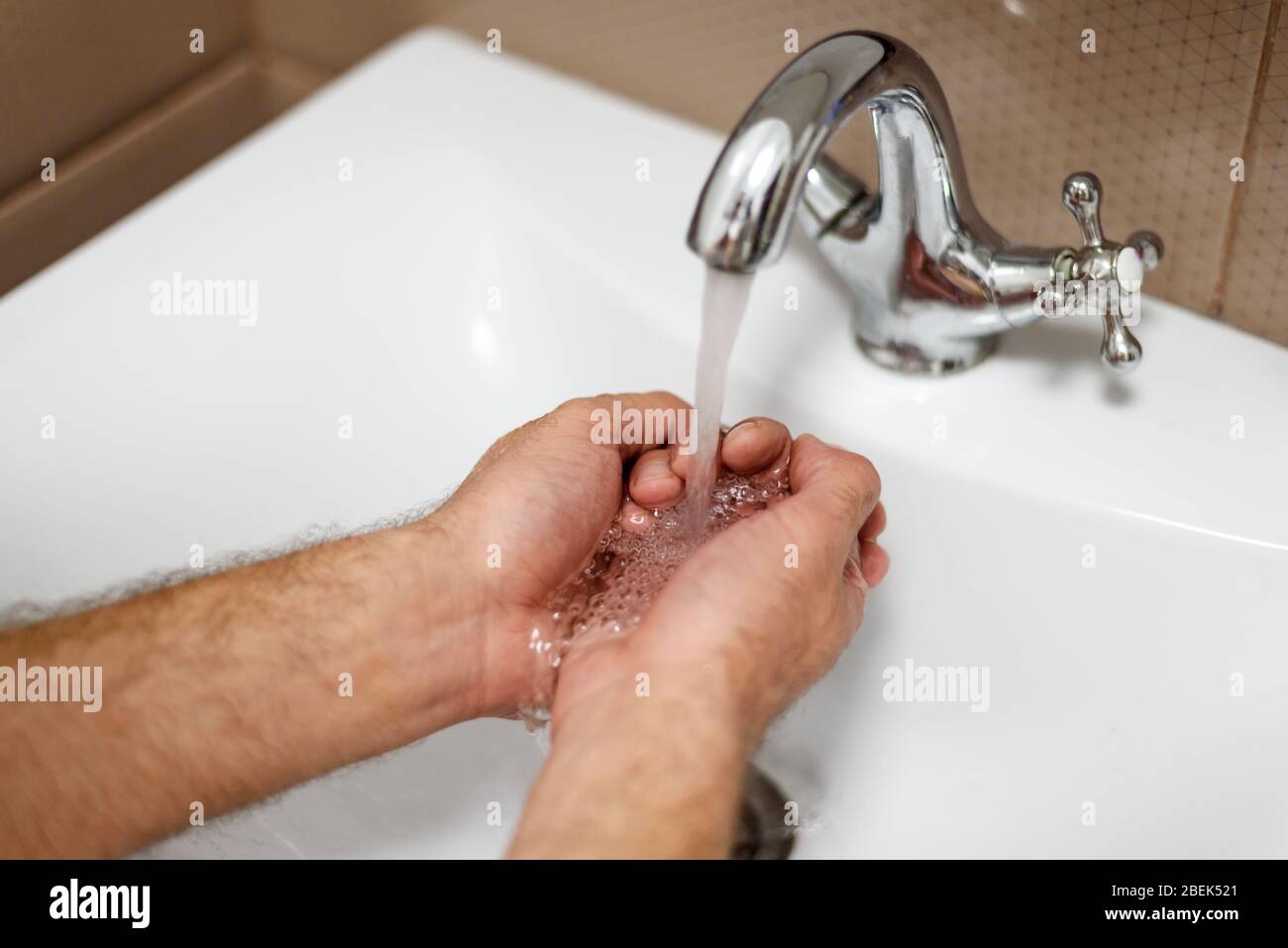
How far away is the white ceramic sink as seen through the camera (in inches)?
22.8

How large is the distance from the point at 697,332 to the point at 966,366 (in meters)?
0.14

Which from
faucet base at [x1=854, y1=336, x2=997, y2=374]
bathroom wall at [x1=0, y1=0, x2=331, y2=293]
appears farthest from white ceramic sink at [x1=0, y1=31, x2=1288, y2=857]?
bathroom wall at [x1=0, y1=0, x2=331, y2=293]

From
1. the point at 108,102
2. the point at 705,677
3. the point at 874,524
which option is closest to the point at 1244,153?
the point at 874,524

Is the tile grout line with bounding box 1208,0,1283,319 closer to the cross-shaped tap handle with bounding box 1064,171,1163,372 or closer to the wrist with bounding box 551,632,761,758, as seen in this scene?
the cross-shaped tap handle with bounding box 1064,171,1163,372

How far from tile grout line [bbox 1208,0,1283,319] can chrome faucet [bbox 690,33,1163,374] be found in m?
0.06

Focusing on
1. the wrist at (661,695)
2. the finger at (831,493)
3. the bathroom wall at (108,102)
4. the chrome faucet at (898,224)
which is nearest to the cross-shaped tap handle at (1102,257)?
the chrome faucet at (898,224)

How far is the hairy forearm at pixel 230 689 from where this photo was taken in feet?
1.66

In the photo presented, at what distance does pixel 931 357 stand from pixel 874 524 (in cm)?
10

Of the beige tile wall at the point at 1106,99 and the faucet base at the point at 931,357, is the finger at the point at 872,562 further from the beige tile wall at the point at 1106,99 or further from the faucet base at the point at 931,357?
the beige tile wall at the point at 1106,99

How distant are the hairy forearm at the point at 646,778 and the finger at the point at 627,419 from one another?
15 centimetres

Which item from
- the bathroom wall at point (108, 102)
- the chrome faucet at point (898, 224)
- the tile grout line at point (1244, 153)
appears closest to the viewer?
the chrome faucet at point (898, 224)

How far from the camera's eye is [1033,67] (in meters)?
0.62

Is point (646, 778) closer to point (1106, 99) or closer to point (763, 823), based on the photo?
point (763, 823)
